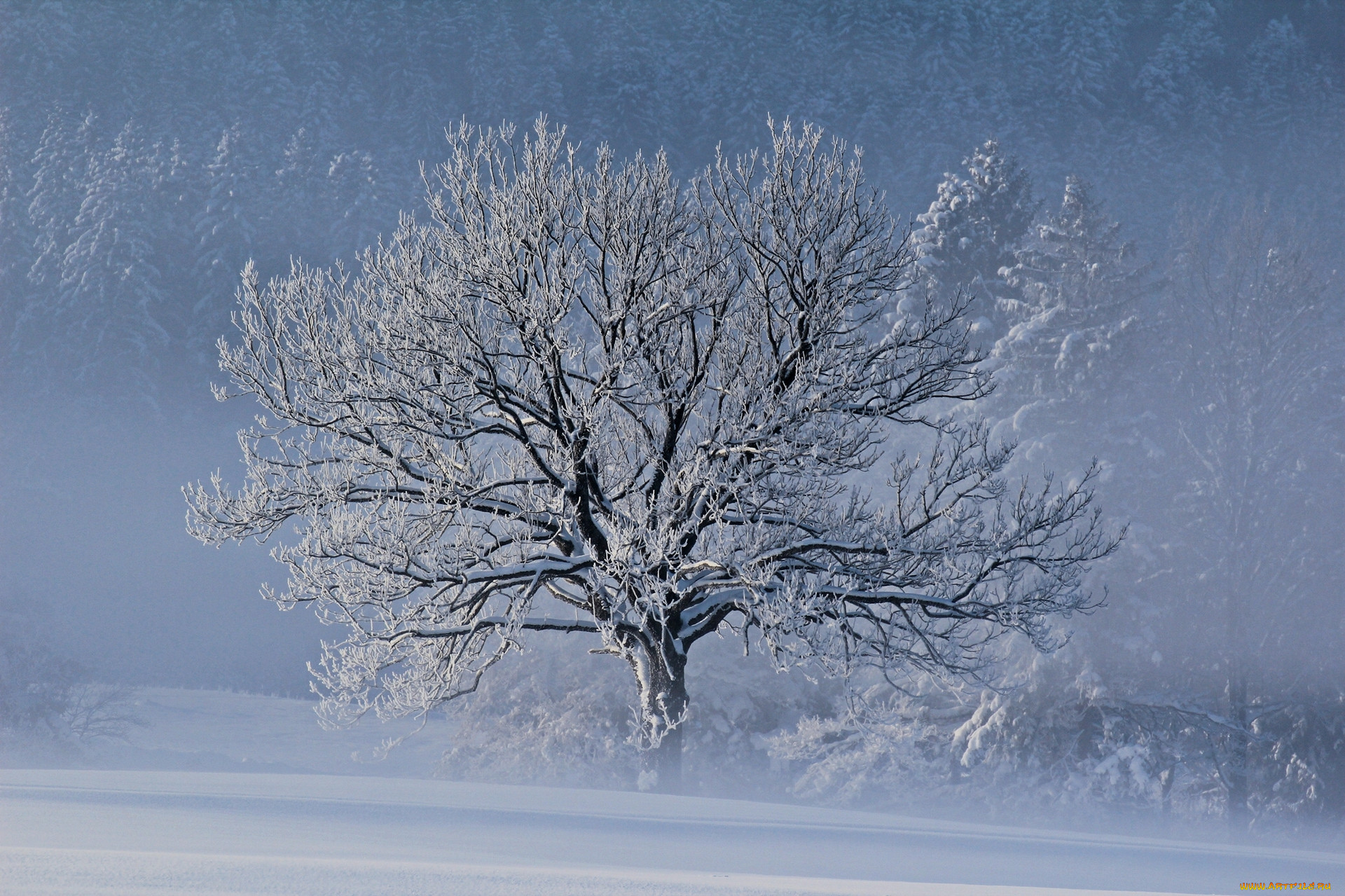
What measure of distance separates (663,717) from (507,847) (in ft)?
21.7

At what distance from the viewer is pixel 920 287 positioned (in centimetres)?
3338

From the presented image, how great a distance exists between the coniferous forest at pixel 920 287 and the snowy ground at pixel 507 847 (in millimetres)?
4581

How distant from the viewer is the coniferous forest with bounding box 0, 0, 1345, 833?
24953 millimetres

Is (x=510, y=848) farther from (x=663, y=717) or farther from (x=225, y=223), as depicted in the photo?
(x=225, y=223)

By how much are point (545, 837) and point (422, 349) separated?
224 inches

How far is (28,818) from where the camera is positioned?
645 cm

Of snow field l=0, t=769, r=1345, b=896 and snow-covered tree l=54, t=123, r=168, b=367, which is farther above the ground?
snow-covered tree l=54, t=123, r=168, b=367

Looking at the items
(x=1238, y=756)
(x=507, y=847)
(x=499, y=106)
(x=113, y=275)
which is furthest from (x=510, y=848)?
(x=499, y=106)

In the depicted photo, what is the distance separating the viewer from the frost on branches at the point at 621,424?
11062 millimetres

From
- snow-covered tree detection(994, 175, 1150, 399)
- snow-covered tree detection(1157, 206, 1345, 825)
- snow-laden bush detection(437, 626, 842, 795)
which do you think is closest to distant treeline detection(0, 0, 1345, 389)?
snow-covered tree detection(994, 175, 1150, 399)

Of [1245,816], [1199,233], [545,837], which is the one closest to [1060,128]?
[1199,233]

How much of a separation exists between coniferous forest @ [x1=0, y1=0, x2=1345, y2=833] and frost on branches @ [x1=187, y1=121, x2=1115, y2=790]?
1988mm

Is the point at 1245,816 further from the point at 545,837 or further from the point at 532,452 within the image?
the point at 545,837

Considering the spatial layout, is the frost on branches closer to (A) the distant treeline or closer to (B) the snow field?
(B) the snow field
